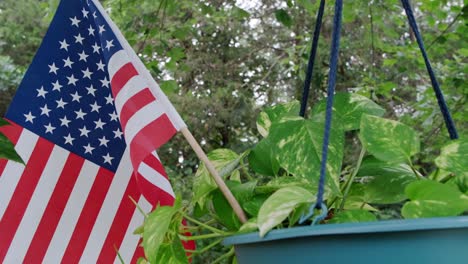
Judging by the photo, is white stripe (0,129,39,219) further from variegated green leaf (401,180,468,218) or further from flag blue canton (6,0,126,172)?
variegated green leaf (401,180,468,218)

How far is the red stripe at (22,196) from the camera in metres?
1.07

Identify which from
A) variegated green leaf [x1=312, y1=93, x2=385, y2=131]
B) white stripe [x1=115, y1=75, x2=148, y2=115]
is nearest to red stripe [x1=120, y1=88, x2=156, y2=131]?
white stripe [x1=115, y1=75, x2=148, y2=115]

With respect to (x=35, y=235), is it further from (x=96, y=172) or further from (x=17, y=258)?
(x=96, y=172)

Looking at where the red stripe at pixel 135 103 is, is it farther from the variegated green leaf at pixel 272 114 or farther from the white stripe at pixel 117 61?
the variegated green leaf at pixel 272 114

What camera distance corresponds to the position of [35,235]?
109 centimetres

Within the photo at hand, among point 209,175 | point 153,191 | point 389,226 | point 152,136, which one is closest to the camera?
point 389,226

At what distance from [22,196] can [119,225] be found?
189 mm

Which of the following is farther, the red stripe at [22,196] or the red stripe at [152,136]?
the red stripe at [22,196]

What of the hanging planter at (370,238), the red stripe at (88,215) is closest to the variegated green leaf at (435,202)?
the hanging planter at (370,238)

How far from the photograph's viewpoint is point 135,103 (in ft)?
2.36

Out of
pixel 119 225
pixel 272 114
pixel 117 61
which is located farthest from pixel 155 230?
pixel 119 225

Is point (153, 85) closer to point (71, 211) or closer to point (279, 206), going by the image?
point (279, 206)

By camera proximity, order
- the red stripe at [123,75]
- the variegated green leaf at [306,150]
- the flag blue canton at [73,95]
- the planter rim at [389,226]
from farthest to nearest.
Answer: the flag blue canton at [73,95] → the red stripe at [123,75] → the variegated green leaf at [306,150] → the planter rim at [389,226]

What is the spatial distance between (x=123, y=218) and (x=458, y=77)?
5.33ft
